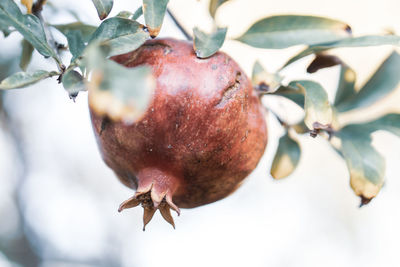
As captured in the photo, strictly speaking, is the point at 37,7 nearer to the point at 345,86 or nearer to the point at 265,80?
the point at 265,80

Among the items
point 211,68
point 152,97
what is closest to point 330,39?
point 211,68

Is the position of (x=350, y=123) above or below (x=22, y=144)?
above

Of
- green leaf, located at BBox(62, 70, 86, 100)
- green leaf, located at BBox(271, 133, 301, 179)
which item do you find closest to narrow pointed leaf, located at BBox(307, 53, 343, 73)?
green leaf, located at BBox(271, 133, 301, 179)

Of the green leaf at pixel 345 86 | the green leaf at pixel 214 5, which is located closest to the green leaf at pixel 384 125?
the green leaf at pixel 345 86

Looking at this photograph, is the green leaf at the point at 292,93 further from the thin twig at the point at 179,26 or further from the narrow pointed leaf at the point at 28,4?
the narrow pointed leaf at the point at 28,4

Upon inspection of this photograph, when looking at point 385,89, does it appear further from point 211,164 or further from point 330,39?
point 211,164

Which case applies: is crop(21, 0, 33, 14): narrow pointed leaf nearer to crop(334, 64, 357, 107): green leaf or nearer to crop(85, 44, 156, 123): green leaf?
crop(85, 44, 156, 123): green leaf
